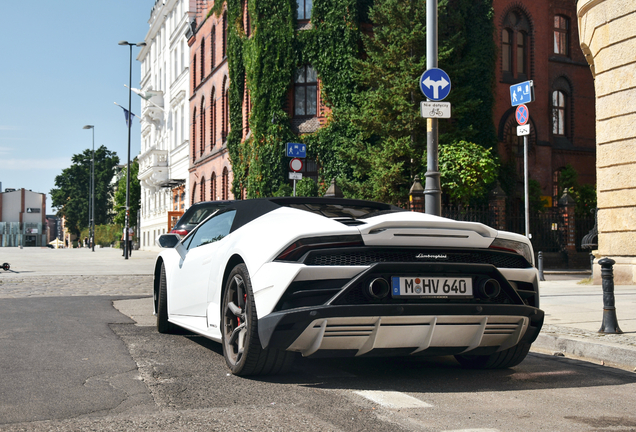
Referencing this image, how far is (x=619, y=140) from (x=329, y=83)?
1654 centimetres

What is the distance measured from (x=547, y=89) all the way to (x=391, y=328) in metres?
29.3

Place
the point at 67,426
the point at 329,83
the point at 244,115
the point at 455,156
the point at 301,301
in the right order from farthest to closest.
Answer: the point at 244,115 < the point at 329,83 < the point at 455,156 < the point at 301,301 < the point at 67,426

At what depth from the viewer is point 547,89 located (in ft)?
103

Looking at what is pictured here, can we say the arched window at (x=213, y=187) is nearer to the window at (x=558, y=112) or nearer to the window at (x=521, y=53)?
the window at (x=521, y=53)

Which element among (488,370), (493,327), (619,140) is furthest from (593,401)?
(619,140)

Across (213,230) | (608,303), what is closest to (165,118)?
(213,230)

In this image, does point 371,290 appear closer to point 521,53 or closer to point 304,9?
point 304,9

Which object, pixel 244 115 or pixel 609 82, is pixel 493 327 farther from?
pixel 244 115

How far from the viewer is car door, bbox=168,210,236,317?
5656 mm

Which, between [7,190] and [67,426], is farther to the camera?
[7,190]

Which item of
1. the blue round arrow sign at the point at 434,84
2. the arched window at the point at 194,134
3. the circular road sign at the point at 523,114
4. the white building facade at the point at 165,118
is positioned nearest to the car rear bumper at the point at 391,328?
the blue round arrow sign at the point at 434,84

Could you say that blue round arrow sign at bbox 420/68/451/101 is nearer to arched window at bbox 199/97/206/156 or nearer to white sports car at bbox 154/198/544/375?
white sports car at bbox 154/198/544/375

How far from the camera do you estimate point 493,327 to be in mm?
4699

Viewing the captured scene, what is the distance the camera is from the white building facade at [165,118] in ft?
157
